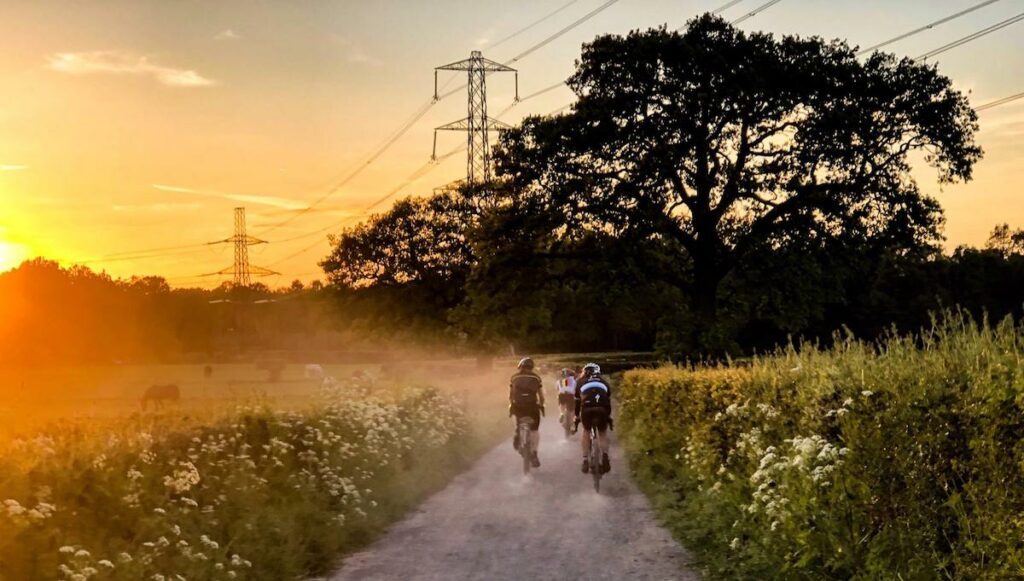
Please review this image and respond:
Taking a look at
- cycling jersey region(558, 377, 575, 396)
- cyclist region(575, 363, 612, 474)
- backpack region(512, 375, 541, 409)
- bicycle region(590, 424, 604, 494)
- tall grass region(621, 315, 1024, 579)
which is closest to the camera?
tall grass region(621, 315, 1024, 579)

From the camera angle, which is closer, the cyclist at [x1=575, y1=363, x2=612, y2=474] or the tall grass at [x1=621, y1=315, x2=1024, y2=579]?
the tall grass at [x1=621, y1=315, x2=1024, y2=579]

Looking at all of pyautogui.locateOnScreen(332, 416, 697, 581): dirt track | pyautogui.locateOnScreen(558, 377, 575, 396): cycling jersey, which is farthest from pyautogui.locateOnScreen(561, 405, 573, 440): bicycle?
pyautogui.locateOnScreen(332, 416, 697, 581): dirt track

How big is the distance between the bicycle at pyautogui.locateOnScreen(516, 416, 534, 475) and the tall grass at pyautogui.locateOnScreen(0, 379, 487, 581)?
332 cm

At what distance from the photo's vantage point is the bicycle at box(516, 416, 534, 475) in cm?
1828

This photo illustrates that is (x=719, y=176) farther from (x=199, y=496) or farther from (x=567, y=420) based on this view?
(x=199, y=496)

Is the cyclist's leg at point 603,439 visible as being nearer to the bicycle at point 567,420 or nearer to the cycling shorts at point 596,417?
the cycling shorts at point 596,417

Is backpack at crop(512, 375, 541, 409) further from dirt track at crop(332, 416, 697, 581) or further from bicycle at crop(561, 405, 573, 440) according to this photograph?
bicycle at crop(561, 405, 573, 440)

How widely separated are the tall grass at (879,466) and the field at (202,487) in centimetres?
494

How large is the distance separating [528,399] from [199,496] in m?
9.46

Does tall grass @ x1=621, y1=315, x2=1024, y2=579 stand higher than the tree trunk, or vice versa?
the tree trunk

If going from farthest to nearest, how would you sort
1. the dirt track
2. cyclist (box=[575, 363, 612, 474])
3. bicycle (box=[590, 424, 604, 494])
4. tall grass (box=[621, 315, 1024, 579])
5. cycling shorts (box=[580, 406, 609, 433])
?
1. cycling shorts (box=[580, 406, 609, 433])
2. cyclist (box=[575, 363, 612, 474])
3. bicycle (box=[590, 424, 604, 494])
4. the dirt track
5. tall grass (box=[621, 315, 1024, 579])

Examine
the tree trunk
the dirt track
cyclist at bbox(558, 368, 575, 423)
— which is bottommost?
the dirt track

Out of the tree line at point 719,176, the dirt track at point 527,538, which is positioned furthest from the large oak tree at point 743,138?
the dirt track at point 527,538

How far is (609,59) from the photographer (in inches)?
1377
